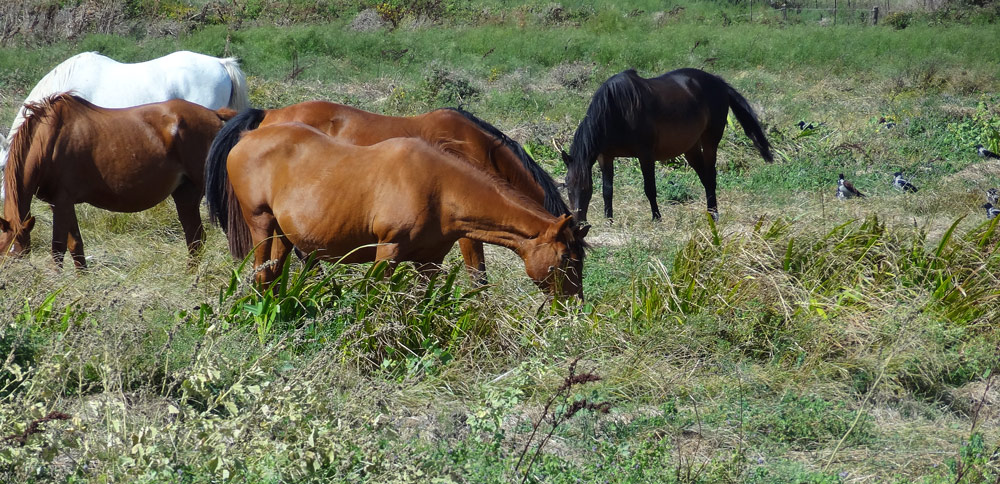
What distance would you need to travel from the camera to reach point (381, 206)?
204 inches

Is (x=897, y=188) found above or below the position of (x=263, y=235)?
below

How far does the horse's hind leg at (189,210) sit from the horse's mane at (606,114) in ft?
11.8

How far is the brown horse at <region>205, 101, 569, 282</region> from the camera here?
6055 mm

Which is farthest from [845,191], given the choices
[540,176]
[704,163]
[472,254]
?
[472,254]

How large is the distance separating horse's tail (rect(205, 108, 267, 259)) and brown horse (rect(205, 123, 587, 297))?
0.32 m

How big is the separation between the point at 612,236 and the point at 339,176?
3675 mm

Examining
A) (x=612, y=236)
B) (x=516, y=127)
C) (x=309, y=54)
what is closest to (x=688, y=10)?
(x=309, y=54)

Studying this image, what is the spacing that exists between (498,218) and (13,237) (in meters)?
3.25

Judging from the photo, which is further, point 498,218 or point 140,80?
point 140,80

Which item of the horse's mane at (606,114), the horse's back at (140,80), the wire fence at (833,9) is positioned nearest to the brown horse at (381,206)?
the horse's mane at (606,114)

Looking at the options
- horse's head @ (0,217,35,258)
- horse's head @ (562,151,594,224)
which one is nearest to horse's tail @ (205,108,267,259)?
horse's head @ (0,217,35,258)

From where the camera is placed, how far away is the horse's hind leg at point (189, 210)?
7.44 m

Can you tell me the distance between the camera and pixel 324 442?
331cm

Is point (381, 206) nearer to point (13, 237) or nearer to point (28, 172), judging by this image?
point (13, 237)
